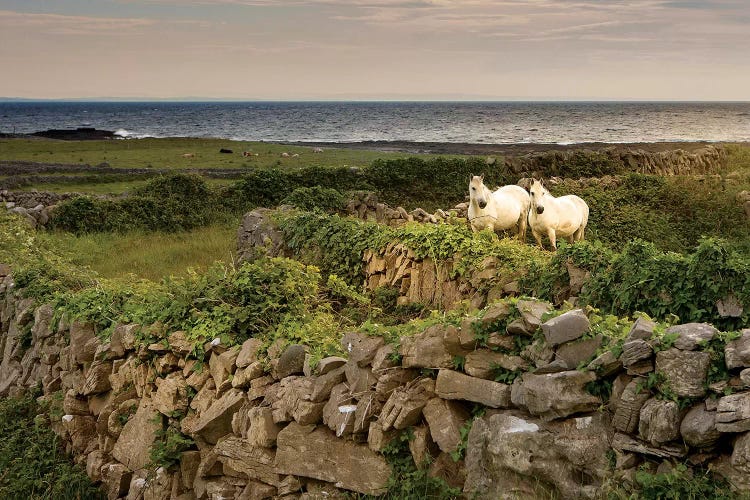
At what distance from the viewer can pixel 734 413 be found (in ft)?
19.2

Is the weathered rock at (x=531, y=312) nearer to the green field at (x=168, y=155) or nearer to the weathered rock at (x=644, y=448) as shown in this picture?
the weathered rock at (x=644, y=448)

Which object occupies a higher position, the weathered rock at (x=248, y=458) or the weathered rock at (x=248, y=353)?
the weathered rock at (x=248, y=353)

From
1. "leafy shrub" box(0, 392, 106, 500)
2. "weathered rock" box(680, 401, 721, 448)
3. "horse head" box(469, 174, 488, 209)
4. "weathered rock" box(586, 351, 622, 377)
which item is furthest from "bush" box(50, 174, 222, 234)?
"weathered rock" box(680, 401, 721, 448)

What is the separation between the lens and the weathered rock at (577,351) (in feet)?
22.9

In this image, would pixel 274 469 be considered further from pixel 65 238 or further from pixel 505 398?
pixel 65 238

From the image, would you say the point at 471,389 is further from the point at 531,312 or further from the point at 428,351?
the point at 531,312

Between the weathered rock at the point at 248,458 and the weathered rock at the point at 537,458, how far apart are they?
2533 millimetres

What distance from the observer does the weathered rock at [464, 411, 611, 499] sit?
6551 mm

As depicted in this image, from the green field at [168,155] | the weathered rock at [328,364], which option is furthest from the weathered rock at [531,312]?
the green field at [168,155]

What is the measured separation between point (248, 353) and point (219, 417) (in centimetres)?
82

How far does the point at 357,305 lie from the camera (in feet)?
47.9

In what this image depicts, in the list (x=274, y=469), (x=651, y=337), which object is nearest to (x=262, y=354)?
(x=274, y=469)

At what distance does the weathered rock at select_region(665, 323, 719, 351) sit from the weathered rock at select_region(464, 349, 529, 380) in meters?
1.41

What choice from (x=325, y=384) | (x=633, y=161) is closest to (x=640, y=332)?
(x=325, y=384)
